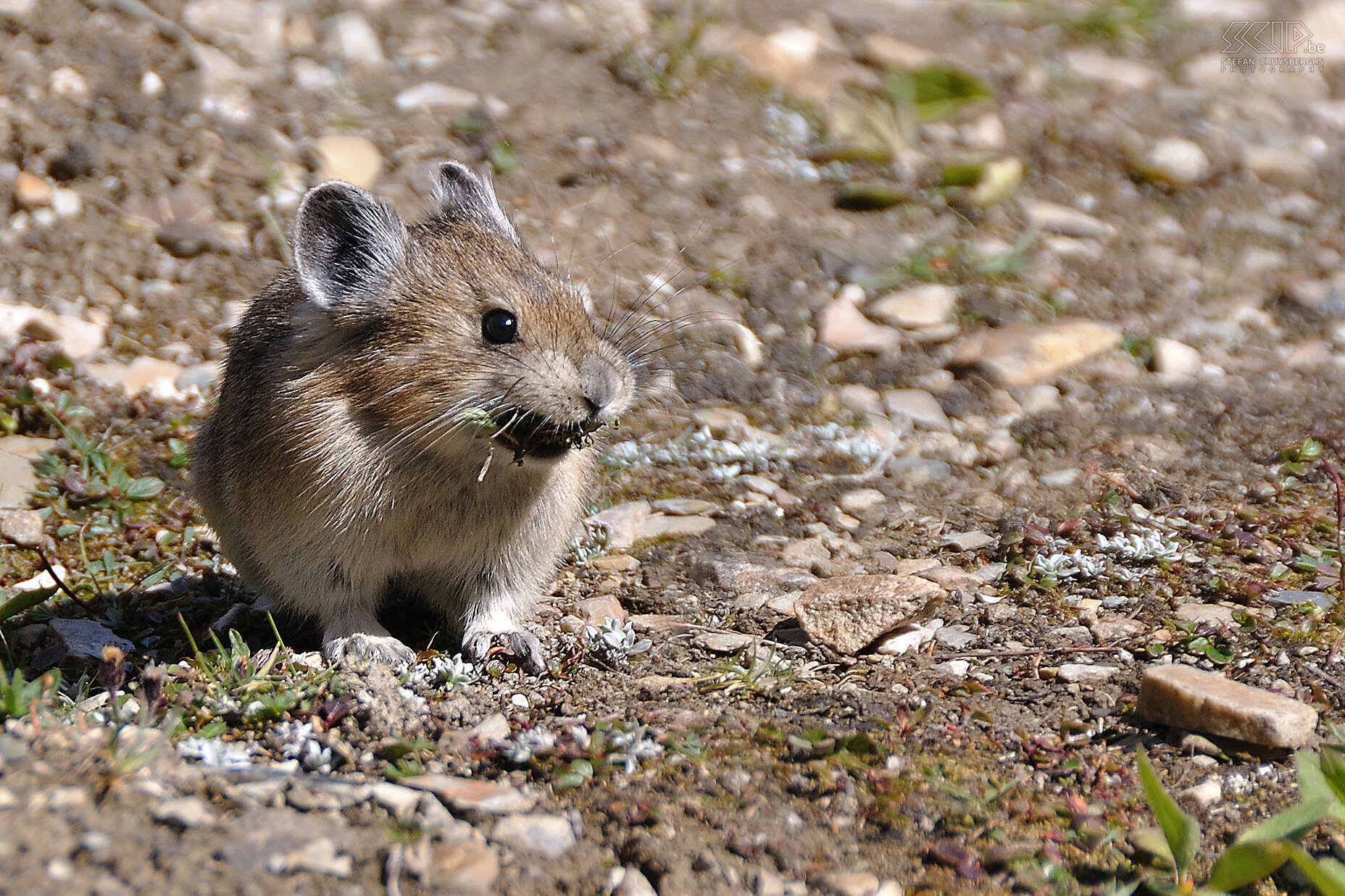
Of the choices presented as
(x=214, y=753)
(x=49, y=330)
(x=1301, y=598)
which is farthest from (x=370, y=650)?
(x=1301, y=598)

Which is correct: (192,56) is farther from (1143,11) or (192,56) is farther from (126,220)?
(1143,11)

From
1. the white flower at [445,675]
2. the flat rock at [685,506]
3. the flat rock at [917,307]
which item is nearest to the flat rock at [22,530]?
the white flower at [445,675]

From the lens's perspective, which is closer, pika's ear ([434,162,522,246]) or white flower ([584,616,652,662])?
white flower ([584,616,652,662])

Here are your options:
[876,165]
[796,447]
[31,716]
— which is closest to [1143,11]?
[876,165]

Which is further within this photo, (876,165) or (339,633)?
(876,165)

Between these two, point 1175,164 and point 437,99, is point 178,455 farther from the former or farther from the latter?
point 1175,164

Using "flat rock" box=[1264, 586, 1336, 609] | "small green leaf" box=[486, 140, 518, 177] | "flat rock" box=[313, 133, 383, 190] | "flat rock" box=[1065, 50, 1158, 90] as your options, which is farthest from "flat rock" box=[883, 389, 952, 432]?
"flat rock" box=[1065, 50, 1158, 90]

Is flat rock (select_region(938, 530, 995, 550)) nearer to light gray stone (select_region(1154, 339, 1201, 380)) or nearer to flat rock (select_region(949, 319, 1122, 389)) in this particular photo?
flat rock (select_region(949, 319, 1122, 389))
